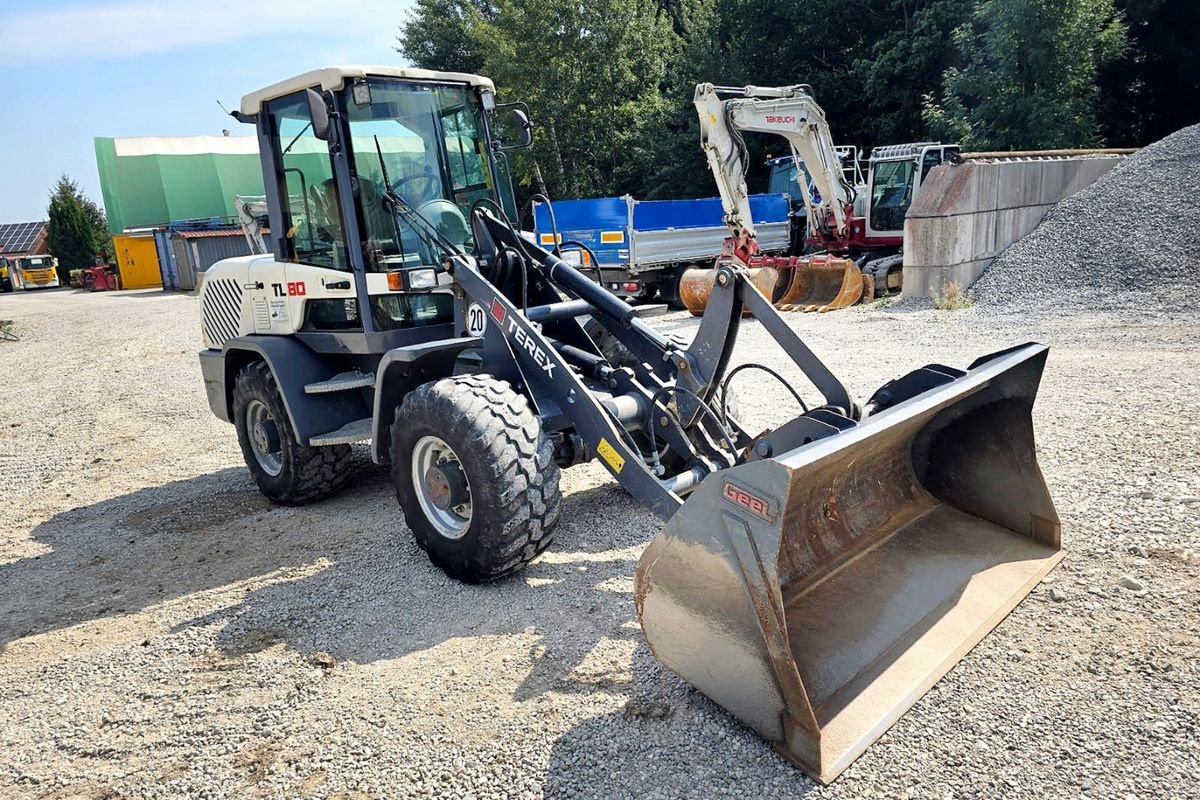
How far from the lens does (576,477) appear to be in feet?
18.7

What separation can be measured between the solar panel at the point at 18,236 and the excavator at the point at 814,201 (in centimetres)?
5815

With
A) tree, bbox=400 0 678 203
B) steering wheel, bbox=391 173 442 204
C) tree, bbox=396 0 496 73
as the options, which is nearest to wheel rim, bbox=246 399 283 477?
steering wheel, bbox=391 173 442 204

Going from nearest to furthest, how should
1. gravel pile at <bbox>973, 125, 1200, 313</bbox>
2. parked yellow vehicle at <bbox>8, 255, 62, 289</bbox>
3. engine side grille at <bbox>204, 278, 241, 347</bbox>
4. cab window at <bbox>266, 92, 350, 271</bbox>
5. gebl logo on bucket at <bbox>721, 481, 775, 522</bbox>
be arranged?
gebl logo on bucket at <bbox>721, 481, 775, 522</bbox> < cab window at <bbox>266, 92, 350, 271</bbox> < engine side grille at <bbox>204, 278, 241, 347</bbox> < gravel pile at <bbox>973, 125, 1200, 313</bbox> < parked yellow vehicle at <bbox>8, 255, 62, 289</bbox>

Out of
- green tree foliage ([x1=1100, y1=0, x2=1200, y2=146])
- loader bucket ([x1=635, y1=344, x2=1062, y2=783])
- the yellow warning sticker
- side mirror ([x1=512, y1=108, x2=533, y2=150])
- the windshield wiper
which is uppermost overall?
green tree foliage ([x1=1100, y1=0, x2=1200, y2=146])

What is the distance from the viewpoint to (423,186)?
4992 millimetres

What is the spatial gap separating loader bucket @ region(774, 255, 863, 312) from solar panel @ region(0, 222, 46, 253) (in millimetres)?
58829

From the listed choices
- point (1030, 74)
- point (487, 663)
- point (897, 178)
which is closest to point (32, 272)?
point (897, 178)

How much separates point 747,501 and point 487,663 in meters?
1.45

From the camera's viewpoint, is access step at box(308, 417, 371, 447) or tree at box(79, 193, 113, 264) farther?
tree at box(79, 193, 113, 264)

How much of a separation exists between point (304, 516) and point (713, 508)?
3.70 m

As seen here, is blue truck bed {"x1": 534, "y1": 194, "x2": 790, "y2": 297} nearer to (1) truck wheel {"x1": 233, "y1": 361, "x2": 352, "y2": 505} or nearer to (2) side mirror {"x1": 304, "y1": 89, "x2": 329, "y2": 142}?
(1) truck wheel {"x1": 233, "y1": 361, "x2": 352, "y2": 505}

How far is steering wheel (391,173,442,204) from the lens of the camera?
16.0 ft

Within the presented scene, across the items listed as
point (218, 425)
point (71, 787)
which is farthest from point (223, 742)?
point (218, 425)

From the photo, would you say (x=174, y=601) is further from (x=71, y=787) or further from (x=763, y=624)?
(x=763, y=624)
